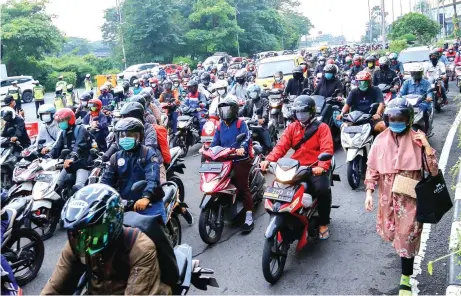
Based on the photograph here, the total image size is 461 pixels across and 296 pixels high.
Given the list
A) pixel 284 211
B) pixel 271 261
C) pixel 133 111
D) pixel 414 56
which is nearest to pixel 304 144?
pixel 284 211

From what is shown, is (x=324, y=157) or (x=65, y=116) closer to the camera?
(x=324, y=157)

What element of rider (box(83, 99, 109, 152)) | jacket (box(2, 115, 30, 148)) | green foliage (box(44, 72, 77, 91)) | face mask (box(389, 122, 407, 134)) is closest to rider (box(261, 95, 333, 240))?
face mask (box(389, 122, 407, 134))

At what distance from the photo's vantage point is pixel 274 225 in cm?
448

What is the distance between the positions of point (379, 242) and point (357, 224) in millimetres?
631

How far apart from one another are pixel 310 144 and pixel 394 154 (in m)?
1.30

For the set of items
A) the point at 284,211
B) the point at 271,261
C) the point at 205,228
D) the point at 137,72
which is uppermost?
the point at 137,72

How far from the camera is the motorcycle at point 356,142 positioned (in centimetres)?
724

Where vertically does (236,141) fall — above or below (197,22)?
below

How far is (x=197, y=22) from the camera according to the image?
4838 cm

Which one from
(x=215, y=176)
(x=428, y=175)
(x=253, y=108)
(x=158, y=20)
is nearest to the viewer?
(x=428, y=175)

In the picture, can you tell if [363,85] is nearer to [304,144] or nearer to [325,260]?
[304,144]

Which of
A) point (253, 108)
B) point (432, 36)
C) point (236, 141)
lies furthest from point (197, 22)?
point (236, 141)

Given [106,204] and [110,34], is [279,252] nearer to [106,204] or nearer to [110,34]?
[106,204]

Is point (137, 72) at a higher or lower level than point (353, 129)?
higher
